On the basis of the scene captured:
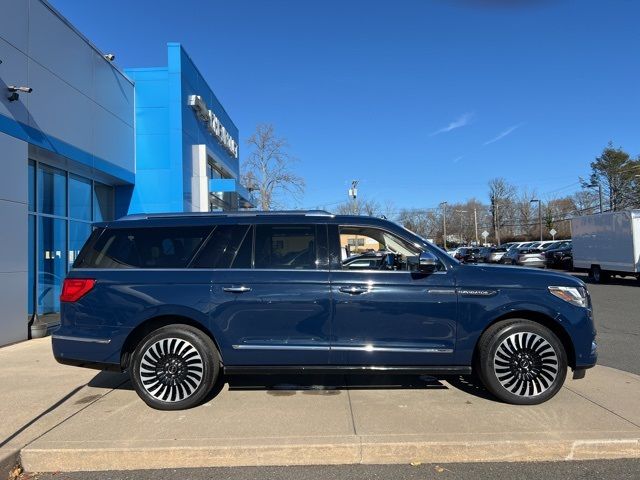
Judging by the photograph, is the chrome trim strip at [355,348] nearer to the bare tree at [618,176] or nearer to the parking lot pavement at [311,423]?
the parking lot pavement at [311,423]

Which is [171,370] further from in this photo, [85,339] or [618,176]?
[618,176]

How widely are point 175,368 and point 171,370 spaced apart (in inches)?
1.8

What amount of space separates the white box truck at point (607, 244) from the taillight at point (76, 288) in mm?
18856

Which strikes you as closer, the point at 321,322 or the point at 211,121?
the point at 321,322

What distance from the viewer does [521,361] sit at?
4.84 m

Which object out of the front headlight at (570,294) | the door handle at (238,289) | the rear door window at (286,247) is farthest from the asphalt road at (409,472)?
the rear door window at (286,247)

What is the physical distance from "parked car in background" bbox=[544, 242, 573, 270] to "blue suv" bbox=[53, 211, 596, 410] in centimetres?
2728

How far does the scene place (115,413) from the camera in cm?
480

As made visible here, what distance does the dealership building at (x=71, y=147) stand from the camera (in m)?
8.42

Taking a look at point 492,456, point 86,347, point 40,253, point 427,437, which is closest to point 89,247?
point 86,347

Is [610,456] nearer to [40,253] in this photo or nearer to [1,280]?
[1,280]

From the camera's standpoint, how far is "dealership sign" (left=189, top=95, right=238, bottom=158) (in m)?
Answer: 15.1

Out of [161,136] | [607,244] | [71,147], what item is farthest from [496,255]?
[71,147]

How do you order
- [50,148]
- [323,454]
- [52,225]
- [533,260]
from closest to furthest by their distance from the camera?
1. [323,454]
2. [50,148]
3. [52,225]
4. [533,260]
